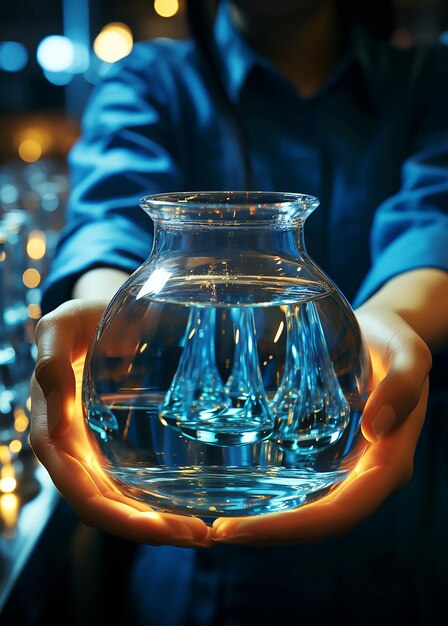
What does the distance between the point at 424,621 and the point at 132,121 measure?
0.73 metres

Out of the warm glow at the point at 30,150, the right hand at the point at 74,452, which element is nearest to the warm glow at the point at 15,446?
the right hand at the point at 74,452

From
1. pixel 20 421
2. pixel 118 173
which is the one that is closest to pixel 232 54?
pixel 118 173

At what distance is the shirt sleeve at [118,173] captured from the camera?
96 cm

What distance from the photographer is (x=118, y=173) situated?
1.09 metres

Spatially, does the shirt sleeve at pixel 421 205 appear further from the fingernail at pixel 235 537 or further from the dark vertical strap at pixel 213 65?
the fingernail at pixel 235 537

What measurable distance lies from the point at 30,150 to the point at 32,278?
4.15 meters

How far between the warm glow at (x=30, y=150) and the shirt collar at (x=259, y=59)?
4.24m

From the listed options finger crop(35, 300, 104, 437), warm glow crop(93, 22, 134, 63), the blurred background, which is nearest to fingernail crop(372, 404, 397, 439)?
finger crop(35, 300, 104, 437)

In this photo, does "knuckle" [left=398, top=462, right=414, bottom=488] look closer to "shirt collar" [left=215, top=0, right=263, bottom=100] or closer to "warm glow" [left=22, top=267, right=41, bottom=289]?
"shirt collar" [left=215, top=0, right=263, bottom=100]

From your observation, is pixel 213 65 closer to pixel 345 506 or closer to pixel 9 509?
pixel 9 509

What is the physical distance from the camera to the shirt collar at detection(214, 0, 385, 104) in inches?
47.2

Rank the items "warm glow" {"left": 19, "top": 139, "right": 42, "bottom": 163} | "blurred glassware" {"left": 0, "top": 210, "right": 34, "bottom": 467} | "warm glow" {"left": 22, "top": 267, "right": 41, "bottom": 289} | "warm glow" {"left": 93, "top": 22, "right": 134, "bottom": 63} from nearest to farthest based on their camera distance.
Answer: "blurred glassware" {"left": 0, "top": 210, "right": 34, "bottom": 467}, "warm glow" {"left": 22, "top": 267, "right": 41, "bottom": 289}, "warm glow" {"left": 93, "top": 22, "right": 134, "bottom": 63}, "warm glow" {"left": 19, "top": 139, "right": 42, "bottom": 163}

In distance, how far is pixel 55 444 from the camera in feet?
2.05

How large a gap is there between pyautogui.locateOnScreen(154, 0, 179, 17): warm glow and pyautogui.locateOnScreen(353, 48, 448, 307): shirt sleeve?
4.27 meters
